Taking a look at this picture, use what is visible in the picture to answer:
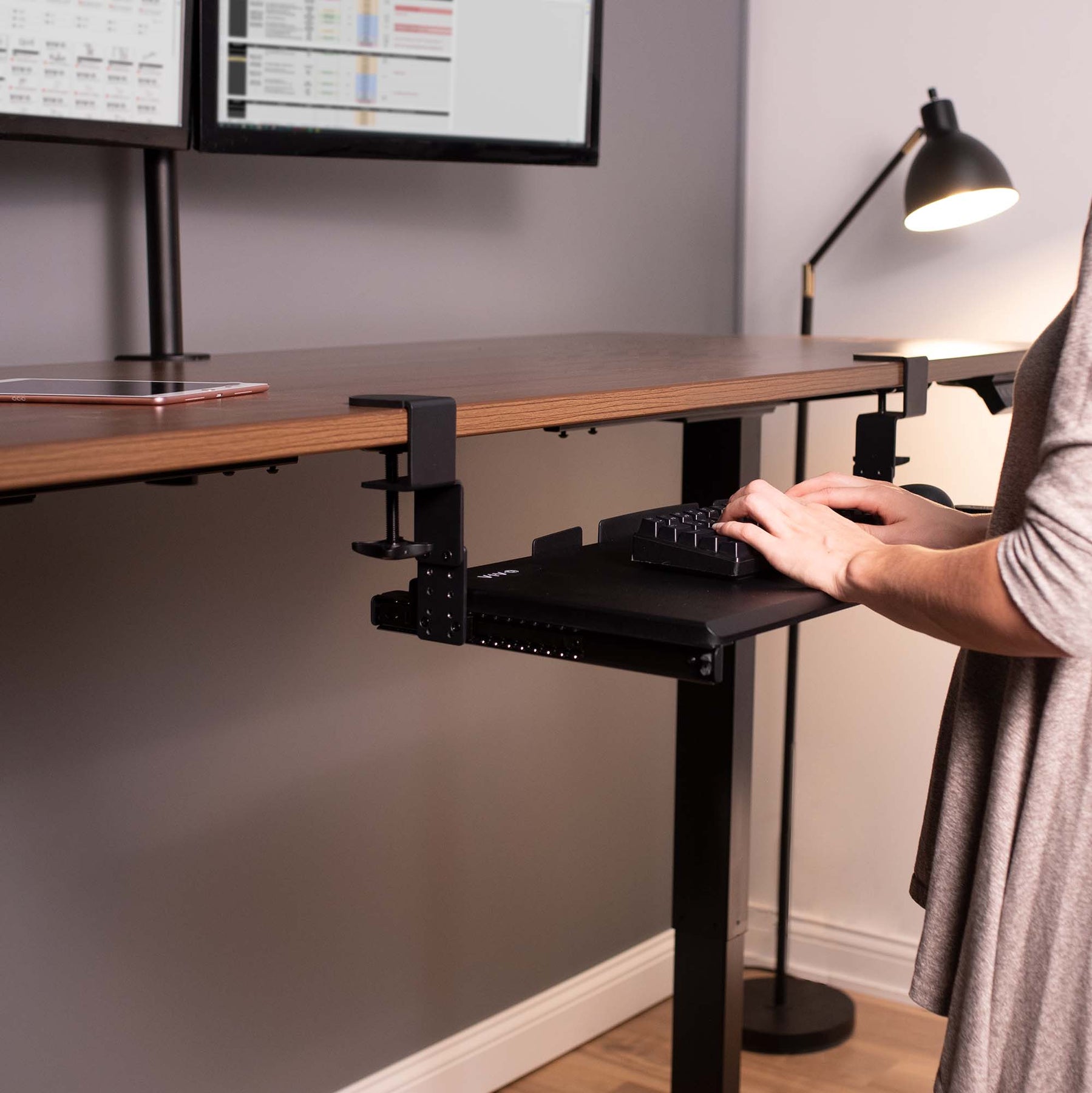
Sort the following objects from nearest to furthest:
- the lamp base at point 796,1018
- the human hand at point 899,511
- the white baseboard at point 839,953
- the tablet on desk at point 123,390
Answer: the tablet on desk at point 123,390
the human hand at point 899,511
the lamp base at point 796,1018
the white baseboard at point 839,953

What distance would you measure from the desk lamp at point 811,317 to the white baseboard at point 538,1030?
214 millimetres

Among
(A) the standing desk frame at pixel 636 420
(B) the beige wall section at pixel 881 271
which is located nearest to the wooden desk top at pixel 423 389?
(A) the standing desk frame at pixel 636 420

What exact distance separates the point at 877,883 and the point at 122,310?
190cm

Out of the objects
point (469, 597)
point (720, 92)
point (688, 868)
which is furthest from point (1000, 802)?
point (720, 92)

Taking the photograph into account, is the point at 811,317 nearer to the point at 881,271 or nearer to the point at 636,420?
the point at 881,271

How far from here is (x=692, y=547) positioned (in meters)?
1.18

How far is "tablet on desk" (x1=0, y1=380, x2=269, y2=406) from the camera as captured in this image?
0.97 m

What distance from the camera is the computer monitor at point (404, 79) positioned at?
1.67 m

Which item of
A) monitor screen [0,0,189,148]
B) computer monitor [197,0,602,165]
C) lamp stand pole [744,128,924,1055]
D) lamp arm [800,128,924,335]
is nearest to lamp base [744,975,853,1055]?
lamp stand pole [744,128,924,1055]

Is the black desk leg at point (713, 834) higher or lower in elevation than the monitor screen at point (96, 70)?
lower

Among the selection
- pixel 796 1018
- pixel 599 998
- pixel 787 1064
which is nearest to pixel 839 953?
pixel 796 1018

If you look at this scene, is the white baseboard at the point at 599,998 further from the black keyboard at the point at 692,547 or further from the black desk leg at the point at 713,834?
the black keyboard at the point at 692,547

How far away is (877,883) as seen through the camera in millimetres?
2885

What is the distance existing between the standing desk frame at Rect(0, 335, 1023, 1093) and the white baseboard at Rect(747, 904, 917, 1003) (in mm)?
1081
